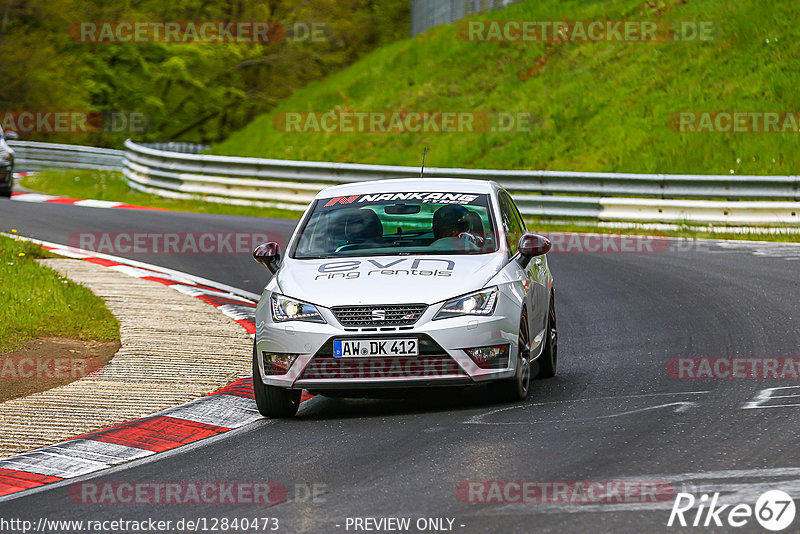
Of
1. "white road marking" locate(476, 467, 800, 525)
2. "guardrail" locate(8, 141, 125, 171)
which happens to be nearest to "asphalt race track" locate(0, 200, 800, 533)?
"white road marking" locate(476, 467, 800, 525)

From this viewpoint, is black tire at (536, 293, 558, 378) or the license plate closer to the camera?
the license plate

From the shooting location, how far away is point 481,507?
5617mm

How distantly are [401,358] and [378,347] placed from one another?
163 mm

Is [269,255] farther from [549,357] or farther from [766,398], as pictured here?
[766,398]

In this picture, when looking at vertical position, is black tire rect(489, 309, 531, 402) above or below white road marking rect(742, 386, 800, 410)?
above

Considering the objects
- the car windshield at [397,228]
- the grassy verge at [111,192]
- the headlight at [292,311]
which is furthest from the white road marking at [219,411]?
the grassy verge at [111,192]

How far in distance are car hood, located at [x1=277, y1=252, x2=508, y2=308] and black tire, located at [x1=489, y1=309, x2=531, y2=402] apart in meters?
0.45

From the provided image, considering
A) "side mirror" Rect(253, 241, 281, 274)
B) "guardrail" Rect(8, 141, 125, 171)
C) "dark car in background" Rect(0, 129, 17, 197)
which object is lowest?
"side mirror" Rect(253, 241, 281, 274)

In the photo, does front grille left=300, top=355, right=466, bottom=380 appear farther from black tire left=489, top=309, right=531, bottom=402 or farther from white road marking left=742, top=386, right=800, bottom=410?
white road marking left=742, top=386, right=800, bottom=410

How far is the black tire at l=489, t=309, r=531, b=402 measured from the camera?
26.7ft

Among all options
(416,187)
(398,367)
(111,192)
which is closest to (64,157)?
(111,192)

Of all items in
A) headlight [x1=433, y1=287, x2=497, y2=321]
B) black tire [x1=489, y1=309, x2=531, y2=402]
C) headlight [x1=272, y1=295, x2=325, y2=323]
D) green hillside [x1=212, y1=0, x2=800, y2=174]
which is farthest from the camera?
green hillside [x1=212, y1=0, x2=800, y2=174]

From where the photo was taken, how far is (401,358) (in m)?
7.78

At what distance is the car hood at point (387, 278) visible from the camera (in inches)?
312
